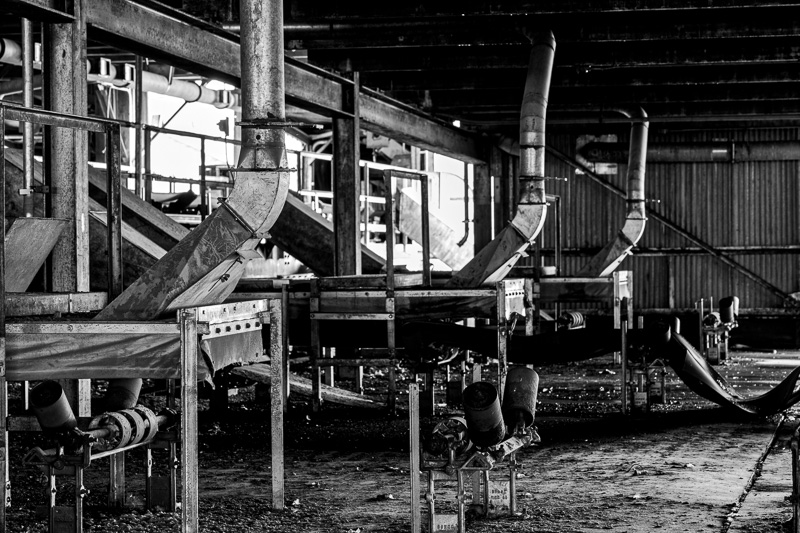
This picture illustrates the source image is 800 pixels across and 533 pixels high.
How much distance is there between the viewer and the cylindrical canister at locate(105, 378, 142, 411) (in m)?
6.35

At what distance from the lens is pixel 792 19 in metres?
11.8

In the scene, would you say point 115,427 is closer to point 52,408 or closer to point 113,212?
point 52,408

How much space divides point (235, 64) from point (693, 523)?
6652 millimetres

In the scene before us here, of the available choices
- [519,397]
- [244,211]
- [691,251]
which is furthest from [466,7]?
[691,251]

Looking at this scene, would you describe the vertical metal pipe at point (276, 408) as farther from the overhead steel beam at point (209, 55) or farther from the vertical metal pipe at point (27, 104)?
the overhead steel beam at point (209, 55)

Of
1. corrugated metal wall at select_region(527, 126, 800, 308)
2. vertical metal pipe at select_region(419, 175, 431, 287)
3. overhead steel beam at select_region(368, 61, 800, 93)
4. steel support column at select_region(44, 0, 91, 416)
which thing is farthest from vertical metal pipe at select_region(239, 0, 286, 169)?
corrugated metal wall at select_region(527, 126, 800, 308)

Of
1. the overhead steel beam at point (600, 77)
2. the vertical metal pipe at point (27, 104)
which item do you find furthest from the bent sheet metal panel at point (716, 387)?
the vertical metal pipe at point (27, 104)

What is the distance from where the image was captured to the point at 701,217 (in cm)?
2148

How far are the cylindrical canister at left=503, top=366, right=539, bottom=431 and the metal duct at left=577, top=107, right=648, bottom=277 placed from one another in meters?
9.72

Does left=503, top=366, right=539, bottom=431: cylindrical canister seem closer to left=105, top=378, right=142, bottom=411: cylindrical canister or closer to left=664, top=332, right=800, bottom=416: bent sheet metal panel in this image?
left=105, top=378, right=142, bottom=411: cylindrical canister

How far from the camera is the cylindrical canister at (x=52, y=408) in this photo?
5.58 m

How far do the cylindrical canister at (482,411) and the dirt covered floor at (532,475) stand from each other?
2.08ft

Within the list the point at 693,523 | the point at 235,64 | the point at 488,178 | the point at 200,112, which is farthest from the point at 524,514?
the point at 200,112

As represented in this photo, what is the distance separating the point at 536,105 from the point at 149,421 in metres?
7.20
